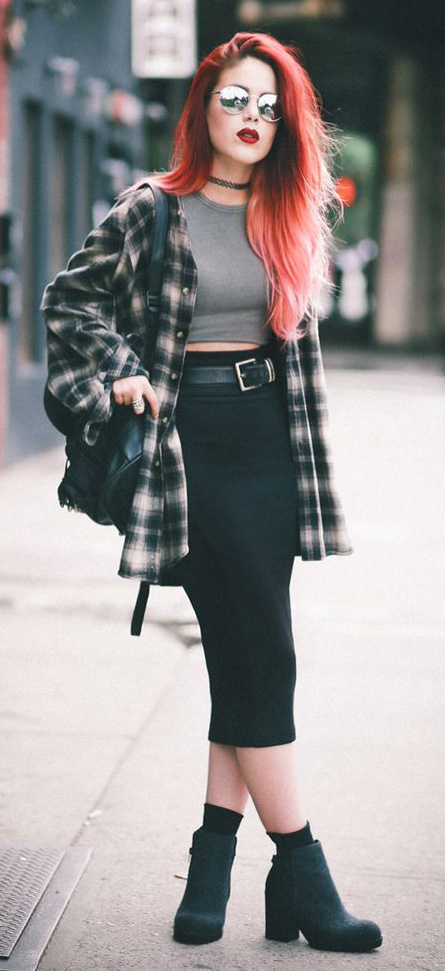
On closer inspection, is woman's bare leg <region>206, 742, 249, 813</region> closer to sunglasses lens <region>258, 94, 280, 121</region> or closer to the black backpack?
the black backpack

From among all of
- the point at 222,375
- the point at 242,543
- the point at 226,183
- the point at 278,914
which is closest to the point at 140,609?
the point at 242,543

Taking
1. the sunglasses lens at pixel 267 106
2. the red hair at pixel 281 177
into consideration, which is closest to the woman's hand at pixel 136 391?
the red hair at pixel 281 177

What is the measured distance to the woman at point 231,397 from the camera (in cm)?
312

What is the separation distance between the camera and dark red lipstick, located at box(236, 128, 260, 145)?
10.4 feet

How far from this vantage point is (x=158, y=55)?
1611 centimetres

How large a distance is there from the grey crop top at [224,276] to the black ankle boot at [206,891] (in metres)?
1.11

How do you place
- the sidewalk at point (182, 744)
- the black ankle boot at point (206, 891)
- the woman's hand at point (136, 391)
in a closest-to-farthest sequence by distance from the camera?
the woman's hand at point (136, 391), the black ankle boot at point (206, 891), the sidewalk at point (182, 744)

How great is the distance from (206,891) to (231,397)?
110 cm

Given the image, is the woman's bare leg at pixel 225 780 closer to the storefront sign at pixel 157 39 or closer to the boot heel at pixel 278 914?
the boot heel at pixel 278 914

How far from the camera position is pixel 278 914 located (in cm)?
327

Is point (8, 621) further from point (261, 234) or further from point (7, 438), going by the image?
point (7, 438)

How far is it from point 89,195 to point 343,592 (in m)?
8.55

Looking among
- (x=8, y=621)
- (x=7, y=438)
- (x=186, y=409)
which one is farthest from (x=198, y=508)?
(x=7, y=438)

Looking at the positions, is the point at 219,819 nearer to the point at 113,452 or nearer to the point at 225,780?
the point at 225,780
